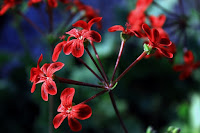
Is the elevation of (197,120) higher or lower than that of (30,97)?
lower

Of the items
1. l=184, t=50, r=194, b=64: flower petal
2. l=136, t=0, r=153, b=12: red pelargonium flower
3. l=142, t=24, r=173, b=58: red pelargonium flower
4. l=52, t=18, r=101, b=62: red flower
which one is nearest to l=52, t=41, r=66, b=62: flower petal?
l=52, t=18, r=101, b=62: red flower

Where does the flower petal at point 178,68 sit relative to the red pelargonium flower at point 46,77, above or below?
below

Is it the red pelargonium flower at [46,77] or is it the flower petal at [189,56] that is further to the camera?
the flower petal at [189,56]

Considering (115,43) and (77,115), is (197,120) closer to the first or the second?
(115,43)

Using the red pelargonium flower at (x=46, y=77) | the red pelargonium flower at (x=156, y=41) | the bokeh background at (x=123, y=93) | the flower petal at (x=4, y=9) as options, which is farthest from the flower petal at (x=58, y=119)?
the bokeh background at (x=123, y=93)

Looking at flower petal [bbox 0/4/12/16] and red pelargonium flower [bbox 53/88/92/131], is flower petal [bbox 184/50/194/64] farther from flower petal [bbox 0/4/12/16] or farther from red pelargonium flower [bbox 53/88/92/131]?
flower petal [bbox 0/4/12/16]

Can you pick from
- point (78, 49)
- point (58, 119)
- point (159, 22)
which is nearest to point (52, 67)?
point (78, 49)

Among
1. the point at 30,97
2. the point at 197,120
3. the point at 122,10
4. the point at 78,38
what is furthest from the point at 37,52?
the point at 78,38

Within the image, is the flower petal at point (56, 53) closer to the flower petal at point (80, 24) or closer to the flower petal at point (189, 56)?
the flower petal at point (80, 24)
